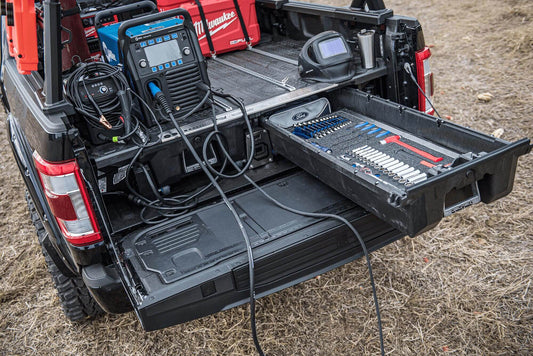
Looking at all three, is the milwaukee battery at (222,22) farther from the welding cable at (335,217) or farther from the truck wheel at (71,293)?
the truck wheel at (71,293)

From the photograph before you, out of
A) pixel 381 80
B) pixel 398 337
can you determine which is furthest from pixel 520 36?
pixel 398 337

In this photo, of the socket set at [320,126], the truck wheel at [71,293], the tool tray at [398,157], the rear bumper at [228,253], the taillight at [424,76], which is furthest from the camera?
the taillight at [424,76]

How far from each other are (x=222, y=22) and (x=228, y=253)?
99.7 inches

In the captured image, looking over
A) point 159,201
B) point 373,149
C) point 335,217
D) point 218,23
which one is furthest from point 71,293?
point 218,23

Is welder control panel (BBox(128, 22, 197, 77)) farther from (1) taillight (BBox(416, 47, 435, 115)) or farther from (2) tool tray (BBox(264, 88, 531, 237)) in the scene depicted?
(1) taillight (BBox(416, 47, 435, 115))

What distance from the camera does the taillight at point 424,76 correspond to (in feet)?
10.0

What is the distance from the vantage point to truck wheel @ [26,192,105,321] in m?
2.93

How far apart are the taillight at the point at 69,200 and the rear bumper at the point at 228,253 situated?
219 mm

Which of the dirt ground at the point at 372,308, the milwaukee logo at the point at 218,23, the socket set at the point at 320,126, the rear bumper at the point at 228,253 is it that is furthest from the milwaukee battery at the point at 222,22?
the dirt ground at the point at 372,308

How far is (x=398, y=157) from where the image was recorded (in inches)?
97.9

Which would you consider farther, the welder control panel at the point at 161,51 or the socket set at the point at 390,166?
the welder control panel at the point at 161,51

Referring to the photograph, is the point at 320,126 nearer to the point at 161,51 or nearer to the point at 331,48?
the point at 331,48

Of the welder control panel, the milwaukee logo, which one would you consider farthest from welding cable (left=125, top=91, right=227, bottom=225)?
the milwaukee logo

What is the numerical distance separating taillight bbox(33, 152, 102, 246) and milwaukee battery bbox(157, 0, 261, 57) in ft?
7.36
